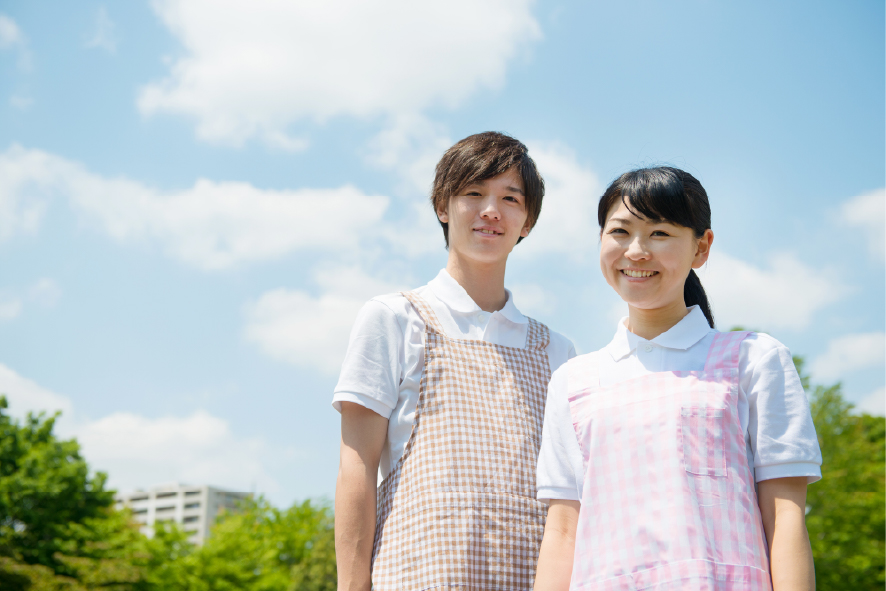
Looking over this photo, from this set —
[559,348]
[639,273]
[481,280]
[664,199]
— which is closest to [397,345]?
[481,280]

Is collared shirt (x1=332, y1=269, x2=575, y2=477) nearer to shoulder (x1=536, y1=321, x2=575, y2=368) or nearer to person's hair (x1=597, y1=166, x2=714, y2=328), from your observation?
shoulder (x1=536, y1=321, x2=575, y2=368)

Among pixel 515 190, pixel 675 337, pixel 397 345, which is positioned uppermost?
pixel 515 190

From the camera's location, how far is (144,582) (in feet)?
80.4

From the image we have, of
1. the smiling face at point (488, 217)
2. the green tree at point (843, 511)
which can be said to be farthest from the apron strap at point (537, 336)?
the green tree at point (843, 511)

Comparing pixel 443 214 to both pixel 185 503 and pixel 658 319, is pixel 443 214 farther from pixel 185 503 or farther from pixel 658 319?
pixel 185 503

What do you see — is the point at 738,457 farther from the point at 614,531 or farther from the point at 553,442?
the point at 553,442

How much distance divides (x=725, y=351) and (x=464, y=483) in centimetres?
88

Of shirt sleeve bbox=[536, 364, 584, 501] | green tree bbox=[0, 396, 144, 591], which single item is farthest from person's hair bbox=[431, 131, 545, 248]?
green tree bbox=[0, 396, 144, 591]

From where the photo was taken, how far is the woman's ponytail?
93.9 inches

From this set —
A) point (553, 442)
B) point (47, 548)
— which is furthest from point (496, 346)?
point (47, 548)

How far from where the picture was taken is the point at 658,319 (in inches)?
85.4

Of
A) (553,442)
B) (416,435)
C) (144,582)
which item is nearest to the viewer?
(553,442)

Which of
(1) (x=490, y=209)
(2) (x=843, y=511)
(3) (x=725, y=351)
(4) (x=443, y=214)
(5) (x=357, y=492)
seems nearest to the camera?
(3) (x=725, y=351)

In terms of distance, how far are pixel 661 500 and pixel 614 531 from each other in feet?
0.49
